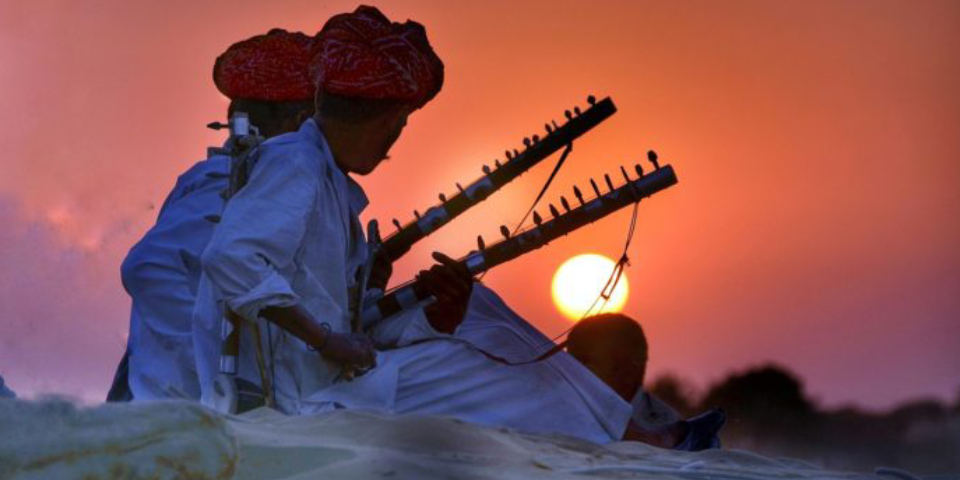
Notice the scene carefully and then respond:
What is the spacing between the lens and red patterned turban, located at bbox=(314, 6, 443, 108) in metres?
5.93

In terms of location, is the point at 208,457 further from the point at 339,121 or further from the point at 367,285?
the point at 367,285

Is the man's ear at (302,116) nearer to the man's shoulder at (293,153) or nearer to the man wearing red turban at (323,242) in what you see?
the man wearing red turban at (323,242)

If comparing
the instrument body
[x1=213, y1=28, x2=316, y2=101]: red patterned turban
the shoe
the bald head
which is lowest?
the shoe

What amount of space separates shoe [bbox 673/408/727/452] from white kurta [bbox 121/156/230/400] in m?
2.32

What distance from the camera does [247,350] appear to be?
→ 219 inches

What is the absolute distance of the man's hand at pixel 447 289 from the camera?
581 cm

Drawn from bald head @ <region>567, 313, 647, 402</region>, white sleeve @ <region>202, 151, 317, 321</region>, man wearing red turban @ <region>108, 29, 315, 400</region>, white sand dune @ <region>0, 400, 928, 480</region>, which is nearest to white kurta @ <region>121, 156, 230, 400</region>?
man wearing red turban @ <region>108, 29, 315, 400</region>

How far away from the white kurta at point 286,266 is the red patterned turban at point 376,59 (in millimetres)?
239

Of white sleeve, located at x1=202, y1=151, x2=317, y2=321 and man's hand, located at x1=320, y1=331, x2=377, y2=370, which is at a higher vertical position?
white sleeve, located at x1=202, y1=151, x2=317, y2=321

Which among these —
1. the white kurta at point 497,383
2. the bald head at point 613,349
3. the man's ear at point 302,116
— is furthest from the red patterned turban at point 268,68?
the bald head at point 613,349

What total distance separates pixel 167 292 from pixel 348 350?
4.05ft

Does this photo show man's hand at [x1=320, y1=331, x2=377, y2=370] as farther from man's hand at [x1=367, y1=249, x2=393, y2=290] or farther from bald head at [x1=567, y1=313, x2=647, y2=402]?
bald head at [x1=567, y1=313, x2=647, y2=402]

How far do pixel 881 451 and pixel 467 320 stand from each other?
695 centimetres

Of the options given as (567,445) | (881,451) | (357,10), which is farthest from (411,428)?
(881,451)
